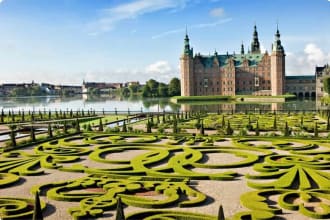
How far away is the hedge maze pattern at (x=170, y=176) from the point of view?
9.12m

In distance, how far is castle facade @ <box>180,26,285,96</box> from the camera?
101812mm

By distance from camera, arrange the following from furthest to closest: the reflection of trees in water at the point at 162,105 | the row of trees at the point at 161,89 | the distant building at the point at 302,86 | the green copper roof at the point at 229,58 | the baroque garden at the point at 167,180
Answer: the row of trees at the point at 161,89, the green copper roof at the point at 229,58, the distant building at the point at 302,86, the reflection of trees in water at the point at 162,105, the baroque garden at the point at 167,180

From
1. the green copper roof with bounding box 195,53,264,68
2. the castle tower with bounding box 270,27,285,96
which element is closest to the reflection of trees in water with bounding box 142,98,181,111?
the green copper roof with bounding box 195,53,264,68

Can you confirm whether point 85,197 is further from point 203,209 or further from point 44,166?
point 44,166

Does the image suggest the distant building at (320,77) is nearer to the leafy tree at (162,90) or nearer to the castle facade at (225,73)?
the castle facade at (225,73)

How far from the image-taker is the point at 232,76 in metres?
103

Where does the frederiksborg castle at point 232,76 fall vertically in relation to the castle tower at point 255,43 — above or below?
below

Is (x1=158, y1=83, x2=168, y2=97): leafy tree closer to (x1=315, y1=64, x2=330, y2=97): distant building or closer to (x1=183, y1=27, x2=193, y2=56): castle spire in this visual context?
(x1=183, y1=27, x2=193, y2=56): castle spire

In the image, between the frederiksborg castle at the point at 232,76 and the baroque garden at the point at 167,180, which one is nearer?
the baroque garden at the point at 167,180

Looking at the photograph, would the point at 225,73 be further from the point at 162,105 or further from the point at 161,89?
the point at 162,105

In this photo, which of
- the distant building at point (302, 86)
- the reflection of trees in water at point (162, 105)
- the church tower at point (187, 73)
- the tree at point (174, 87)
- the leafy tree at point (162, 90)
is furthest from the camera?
the leafy tree at point (162, 90)

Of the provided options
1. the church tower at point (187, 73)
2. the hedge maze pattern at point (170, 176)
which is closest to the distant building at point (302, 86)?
the church tower at point (187, 73)

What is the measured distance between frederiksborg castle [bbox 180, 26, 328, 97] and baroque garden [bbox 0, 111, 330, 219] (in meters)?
83.2

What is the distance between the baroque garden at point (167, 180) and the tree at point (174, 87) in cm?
9176
